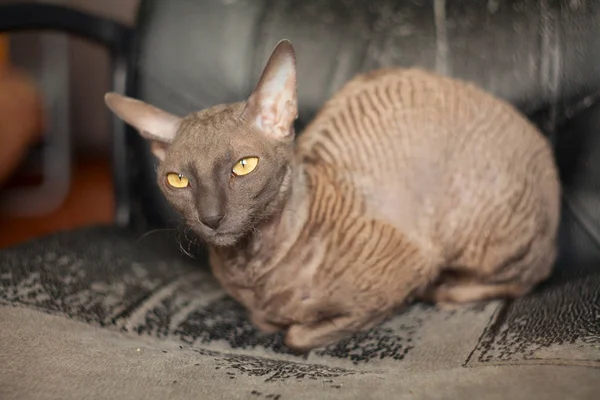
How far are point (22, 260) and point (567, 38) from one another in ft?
3.61

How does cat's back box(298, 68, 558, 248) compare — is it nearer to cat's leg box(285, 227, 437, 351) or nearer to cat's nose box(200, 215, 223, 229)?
cat's leg box(285, 227, 437, 351)

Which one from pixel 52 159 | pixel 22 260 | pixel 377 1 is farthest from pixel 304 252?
pixel 52 159

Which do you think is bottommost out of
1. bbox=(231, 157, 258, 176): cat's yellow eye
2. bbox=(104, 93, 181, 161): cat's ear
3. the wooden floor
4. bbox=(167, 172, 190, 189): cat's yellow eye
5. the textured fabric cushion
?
the wooden floor

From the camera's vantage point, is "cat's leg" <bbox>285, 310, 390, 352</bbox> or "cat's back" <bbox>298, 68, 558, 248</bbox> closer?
"cat's leg" <bbox>285, 310, 390, 352</bbox>

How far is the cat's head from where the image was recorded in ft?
3.11

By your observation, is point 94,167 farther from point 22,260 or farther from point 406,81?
point 406,81

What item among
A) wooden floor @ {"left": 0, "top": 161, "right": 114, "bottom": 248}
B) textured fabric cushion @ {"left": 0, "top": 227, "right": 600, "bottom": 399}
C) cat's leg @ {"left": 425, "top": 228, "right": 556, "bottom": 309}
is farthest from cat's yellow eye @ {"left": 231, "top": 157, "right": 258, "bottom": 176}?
wooden floor @ {"left": 0, "top": 161, "right": 114, "bottom": 248}

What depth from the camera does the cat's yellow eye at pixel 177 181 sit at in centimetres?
98

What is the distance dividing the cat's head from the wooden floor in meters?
1.18

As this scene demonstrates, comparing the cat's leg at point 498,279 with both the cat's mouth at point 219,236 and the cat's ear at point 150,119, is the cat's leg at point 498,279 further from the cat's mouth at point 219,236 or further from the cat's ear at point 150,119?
the cat's ear at point 150,119

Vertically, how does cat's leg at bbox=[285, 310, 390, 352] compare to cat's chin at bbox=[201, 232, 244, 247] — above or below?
below

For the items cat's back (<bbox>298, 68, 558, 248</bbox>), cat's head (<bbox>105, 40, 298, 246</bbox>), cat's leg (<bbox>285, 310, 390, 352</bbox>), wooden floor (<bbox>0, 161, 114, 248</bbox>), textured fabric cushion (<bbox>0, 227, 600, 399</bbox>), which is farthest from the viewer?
wooden floor (<bbox>0, 161, 114, 248</bbox>)

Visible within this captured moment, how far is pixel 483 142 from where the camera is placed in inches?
46.1

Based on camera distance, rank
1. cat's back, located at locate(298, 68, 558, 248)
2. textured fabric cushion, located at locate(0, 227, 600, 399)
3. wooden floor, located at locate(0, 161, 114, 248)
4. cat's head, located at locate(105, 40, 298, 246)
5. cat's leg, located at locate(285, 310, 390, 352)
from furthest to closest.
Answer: wooden floor, located at locate(0, 161, 114, 248)
cat's back, located at locate(298, 68, 558, 248)
cat's leg, located at locate(285, 310, 390, 352)
cat's head, located at locate(105, 40, 298, 246)
textured fabric cushion, located at locate(0, 227, 600, 399)
